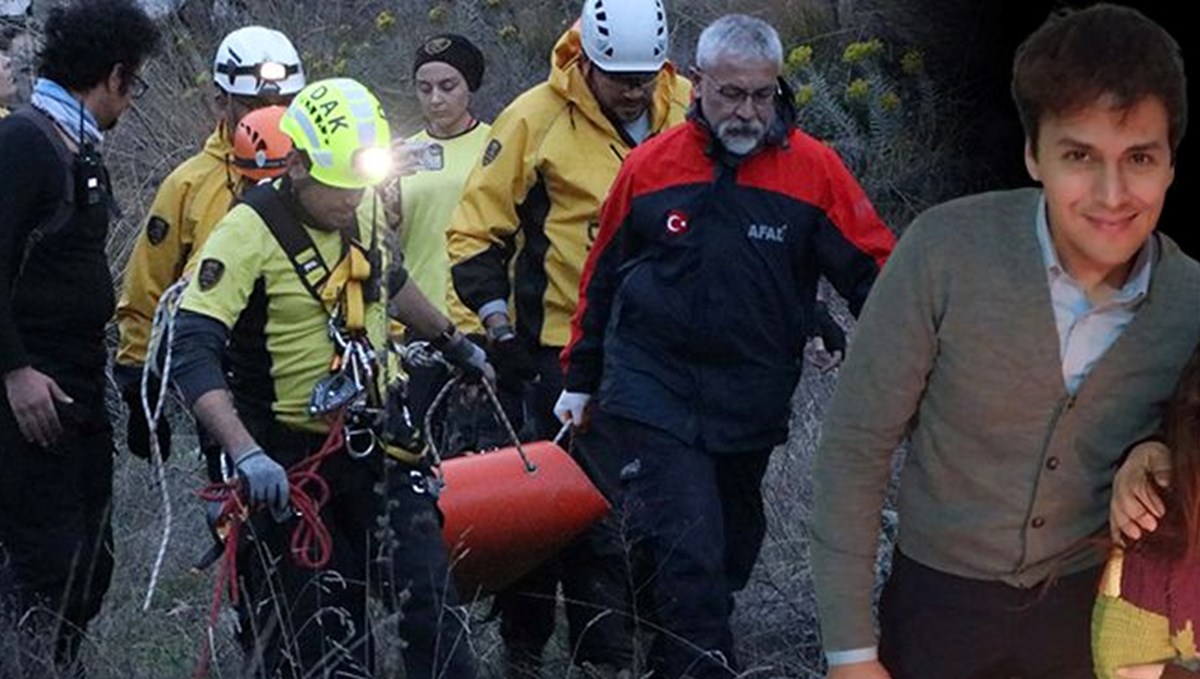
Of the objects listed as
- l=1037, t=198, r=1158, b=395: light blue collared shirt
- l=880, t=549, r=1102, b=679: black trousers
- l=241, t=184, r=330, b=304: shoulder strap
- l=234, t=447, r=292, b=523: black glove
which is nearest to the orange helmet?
l=241, t=184, r=330, b=304: shoulder strap

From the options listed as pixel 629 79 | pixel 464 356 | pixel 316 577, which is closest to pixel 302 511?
pixel 316 577

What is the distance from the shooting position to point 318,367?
585 cm

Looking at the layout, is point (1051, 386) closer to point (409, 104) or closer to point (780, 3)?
point (780, 3)

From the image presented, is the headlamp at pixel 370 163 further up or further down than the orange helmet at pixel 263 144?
further up

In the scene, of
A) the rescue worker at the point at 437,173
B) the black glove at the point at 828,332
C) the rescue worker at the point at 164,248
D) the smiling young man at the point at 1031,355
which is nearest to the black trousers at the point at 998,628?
the smiling young man at the point at 1031,355

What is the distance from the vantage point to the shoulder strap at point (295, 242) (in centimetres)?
574

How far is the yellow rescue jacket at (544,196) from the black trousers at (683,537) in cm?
99

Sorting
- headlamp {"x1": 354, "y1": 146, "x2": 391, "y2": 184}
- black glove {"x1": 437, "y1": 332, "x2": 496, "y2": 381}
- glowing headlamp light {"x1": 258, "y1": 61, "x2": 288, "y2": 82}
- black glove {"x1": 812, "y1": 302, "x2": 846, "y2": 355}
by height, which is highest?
headlamp {"x1": 354, "y1": 146, "x2": 391, "y2": 184}

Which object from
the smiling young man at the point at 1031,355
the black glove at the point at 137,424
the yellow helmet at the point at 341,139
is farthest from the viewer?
the black glove at the point at 137,424

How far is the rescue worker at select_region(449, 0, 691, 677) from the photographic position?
714 cm

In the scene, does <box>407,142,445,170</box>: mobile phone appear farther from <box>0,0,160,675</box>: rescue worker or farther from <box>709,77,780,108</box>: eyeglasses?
<box>709,77,780,108</box>: eyeglasses

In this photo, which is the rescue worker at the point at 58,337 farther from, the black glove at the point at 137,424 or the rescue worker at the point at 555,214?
the rescue worker at the point at 555,214

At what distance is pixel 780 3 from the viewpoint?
13359 mm

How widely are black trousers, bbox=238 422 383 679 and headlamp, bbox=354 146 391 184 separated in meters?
0.65
